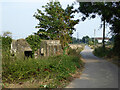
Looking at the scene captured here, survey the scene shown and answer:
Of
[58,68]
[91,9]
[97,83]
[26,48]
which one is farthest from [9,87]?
[91,9]

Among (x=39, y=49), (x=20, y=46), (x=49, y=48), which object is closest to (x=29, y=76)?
(x=20, y=46)

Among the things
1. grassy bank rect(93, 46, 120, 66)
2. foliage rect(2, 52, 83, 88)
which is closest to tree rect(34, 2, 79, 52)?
grassy bank rect(93, 46, 120, 66)

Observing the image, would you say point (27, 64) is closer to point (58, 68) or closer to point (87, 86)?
point (58, 68)

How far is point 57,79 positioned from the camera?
6.07 metres

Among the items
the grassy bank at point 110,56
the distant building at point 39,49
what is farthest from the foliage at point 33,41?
the grassy bank at point 110,56

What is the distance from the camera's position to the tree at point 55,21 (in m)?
15.4

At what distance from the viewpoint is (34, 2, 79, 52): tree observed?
15416mm

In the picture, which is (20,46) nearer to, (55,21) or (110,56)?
(55,21)

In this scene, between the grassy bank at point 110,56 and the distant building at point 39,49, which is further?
the grassy bank at point 110,56

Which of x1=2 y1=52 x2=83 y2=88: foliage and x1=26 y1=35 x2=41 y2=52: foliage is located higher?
x1=26 y1=35 x2=41 y2=52: foliage

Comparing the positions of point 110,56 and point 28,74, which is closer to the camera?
point 28,74

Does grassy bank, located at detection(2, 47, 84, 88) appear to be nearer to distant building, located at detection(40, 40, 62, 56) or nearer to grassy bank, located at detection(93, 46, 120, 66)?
distant building, located at detection(40, 40, 62, 56)

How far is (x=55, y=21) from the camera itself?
16219 millimetres

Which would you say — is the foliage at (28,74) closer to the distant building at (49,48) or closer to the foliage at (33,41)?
the foliage at (33,41)
